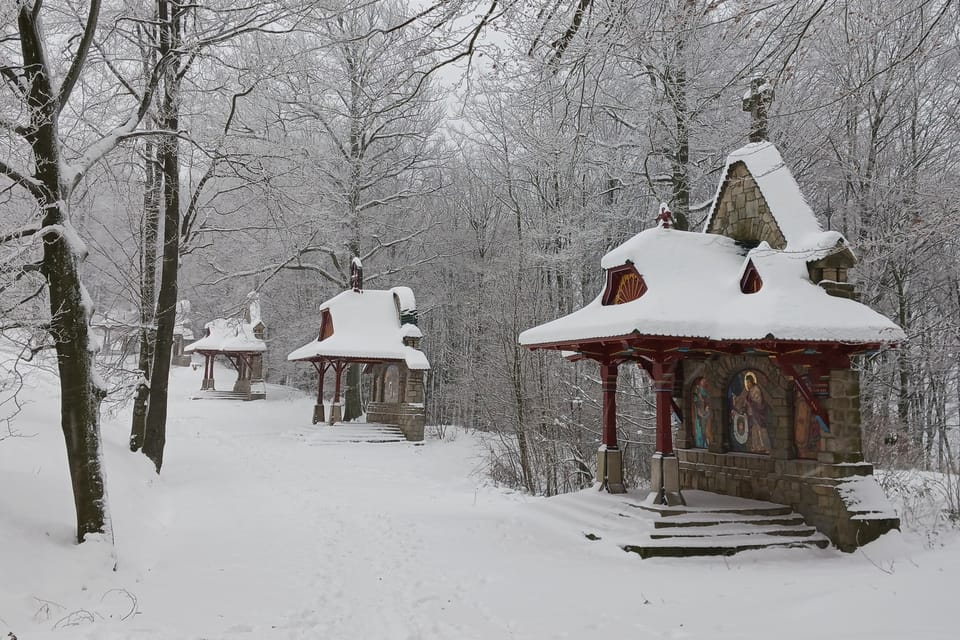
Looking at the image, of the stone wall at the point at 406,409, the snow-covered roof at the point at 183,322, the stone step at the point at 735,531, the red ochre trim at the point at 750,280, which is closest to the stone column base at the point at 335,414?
the stone wall at the point at 406,409

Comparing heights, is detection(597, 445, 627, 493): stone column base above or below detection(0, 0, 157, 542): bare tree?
below

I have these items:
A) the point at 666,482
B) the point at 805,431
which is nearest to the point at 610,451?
the point at 666,482

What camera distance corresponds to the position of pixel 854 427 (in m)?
9.61

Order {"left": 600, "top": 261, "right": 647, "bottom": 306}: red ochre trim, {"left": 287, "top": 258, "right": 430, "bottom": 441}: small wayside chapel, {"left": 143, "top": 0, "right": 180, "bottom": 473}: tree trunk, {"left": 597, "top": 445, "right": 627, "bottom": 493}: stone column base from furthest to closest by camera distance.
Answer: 1. {"left": 287, "top": 258, "right": 430, "bottom": 441}: small wayside chapel
2. {"left": 143, "top": 0, "right": 180, "bottom": 473}: tree trunk
3. {"left": 597, "top": 445, "right": 627, "bottom": 493}: stone column base
4. {"left": 600, "top": 261, "right": 647, "bottom": 306}: red ochre trim

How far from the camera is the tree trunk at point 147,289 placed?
516 inches

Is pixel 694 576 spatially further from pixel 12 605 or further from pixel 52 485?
pixel 52 485

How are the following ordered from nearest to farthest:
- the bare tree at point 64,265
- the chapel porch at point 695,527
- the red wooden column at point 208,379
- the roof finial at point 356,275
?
the bare tree at point 64,265
the chapel porch at point 695,527
the roof finial at point 356,275
the red wooden column at point 208,379

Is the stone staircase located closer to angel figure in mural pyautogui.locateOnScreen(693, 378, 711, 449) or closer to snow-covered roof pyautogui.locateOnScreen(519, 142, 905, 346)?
snow-covered roof pyautogui.locateOnScreen(519, 142, 905, 346)

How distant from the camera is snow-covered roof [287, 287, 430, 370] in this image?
24469 mm

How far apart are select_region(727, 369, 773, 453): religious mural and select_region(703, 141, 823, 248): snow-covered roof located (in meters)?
2.20

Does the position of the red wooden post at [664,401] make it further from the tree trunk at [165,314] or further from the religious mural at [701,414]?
the tree trunk at [165,314]

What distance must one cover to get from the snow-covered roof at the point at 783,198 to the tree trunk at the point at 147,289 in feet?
35.0

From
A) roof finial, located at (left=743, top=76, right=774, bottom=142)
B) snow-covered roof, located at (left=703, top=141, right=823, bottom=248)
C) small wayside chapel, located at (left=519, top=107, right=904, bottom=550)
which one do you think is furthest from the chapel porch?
roof finial, located at (left=743, top=76, right=774, bottom=142)

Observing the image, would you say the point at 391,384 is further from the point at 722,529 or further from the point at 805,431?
the point at 722,529
